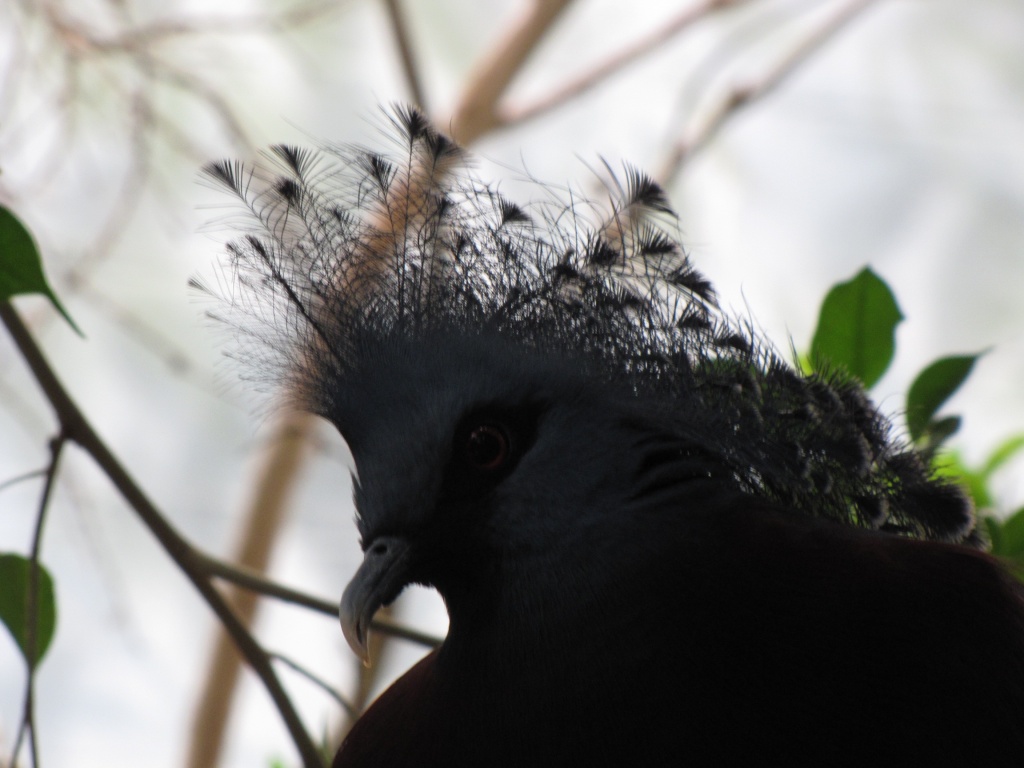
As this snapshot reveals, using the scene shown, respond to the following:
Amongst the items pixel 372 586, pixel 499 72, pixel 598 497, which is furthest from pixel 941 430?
pixel 499 72

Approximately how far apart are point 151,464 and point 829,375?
431 cm

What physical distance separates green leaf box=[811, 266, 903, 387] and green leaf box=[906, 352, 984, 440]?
0.05 m

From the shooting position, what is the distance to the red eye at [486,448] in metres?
1.14

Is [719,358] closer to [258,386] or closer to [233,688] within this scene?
[258,386]

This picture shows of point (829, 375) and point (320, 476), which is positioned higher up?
point (829, 375)

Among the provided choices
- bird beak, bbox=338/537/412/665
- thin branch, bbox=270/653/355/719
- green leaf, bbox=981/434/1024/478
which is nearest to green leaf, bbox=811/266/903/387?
bird beak, bbox=338/537/412/665

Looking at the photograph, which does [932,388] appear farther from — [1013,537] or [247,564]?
[247,564]

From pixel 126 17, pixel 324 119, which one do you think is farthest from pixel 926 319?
pixel 126 17

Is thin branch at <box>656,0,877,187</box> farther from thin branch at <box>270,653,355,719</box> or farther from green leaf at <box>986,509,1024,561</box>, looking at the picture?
thin branch at <box>270,653,355,719</box>

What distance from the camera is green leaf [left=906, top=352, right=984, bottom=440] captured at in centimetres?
136

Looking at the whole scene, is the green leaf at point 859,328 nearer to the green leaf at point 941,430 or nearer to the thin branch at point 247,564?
the green leaf at point 941,430

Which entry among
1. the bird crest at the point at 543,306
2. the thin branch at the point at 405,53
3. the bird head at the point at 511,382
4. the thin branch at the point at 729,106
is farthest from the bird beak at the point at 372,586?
the thin branch at the point at 729,106

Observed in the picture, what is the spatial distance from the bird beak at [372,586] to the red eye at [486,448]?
4.4 inches

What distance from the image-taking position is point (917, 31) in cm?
493
